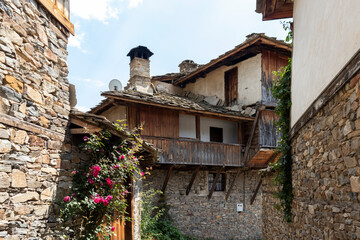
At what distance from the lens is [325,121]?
10.7 feet

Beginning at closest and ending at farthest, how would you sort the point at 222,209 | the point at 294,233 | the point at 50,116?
the point at 50,116 < the point at 294,233 < the point at 222,209

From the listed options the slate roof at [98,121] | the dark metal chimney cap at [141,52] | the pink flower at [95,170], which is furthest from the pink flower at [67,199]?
the dark metal chimney cap at [141,52]

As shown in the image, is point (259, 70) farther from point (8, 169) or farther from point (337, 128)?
point (8, 169)

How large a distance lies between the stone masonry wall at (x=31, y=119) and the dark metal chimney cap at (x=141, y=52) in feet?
25.3

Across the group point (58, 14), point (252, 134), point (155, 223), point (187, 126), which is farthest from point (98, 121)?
point (252, 134)

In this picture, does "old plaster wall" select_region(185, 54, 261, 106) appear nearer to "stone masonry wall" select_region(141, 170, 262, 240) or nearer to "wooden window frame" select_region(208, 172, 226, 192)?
"wooden window frame" select_region(208, 172, 226, 192)

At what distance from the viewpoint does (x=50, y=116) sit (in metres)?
3.53

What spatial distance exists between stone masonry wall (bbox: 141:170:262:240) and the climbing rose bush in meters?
6.02

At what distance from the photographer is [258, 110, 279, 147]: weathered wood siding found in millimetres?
10242

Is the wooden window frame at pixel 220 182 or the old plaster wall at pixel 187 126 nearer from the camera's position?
the old plaster wall at pixel 187 126

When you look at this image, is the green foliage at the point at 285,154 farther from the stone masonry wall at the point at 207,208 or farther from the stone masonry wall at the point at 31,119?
the stone masonry wall at the point at 207,208

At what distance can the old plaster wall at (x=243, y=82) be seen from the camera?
10766mm

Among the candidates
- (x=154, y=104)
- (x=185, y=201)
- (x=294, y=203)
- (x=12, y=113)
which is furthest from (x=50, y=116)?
(x=185, y=201)

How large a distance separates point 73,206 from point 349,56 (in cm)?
359
